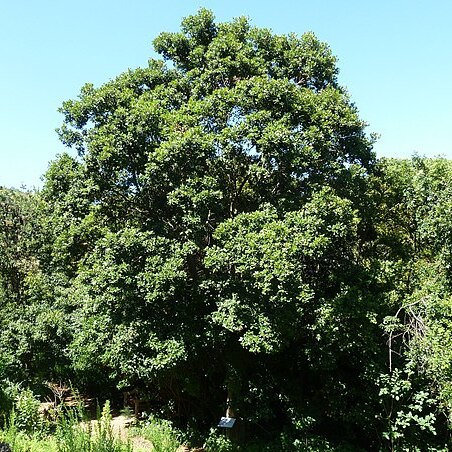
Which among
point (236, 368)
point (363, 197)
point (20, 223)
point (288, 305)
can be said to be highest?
point (20, 223)

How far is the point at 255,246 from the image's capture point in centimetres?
719

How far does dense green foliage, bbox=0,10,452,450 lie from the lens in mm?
7578

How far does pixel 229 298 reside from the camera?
25.6ft

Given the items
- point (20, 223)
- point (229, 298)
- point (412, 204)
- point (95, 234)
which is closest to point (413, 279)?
point (412, 204)

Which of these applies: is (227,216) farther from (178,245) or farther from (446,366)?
(446,366)

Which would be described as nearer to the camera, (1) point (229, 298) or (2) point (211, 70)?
(1) point (229, 298)

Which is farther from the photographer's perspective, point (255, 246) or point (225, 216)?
point (225, 216)

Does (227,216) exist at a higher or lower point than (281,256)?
higher

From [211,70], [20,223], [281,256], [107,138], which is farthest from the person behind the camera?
[20,223]

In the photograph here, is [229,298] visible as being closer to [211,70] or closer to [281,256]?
[281,256]

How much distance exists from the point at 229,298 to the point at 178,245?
130 centimetres

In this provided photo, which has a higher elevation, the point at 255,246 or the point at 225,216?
the point at 225,216

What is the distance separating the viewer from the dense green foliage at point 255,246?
758 cm

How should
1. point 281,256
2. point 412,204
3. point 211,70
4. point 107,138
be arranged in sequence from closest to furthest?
point 281,256 → point 107,138 → point 211,70 → point 412,204
